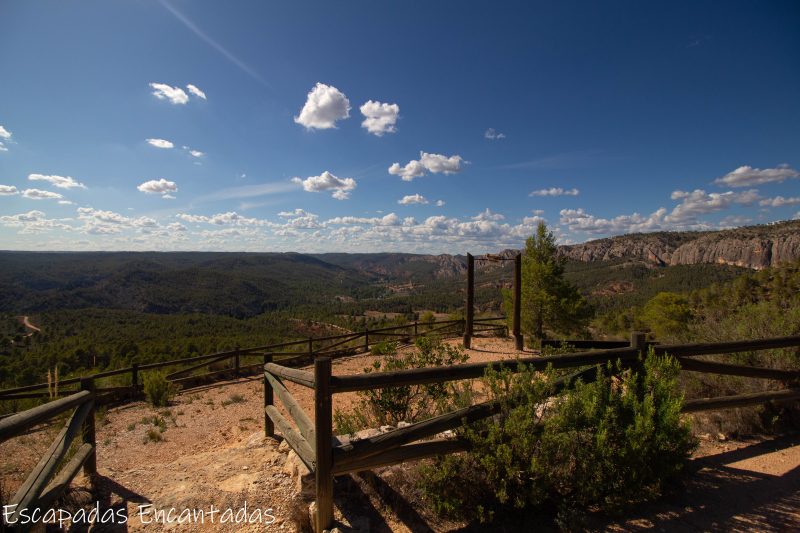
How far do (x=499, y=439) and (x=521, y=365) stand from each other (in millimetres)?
619

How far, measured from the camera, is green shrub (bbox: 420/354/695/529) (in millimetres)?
2701

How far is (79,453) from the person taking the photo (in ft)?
12.3

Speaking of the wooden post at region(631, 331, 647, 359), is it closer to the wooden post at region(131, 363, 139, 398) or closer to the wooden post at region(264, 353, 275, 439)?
the wooden post at region(264, 353, 275, 439)

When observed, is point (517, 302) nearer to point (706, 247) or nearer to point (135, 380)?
point (135, 380)

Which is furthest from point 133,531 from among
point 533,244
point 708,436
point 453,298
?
point 453,298

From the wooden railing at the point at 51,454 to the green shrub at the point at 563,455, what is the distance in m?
2.87

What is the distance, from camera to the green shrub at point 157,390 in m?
8.57

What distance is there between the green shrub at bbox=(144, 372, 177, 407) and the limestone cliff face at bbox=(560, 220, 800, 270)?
83.5 m

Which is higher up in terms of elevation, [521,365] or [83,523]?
[521,365]

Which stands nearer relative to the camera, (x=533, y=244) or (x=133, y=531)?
(x=133, y=531)

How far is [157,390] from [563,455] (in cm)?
935

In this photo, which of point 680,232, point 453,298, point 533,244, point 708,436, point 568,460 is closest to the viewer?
point 568,460

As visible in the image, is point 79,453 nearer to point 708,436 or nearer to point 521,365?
point 521,365

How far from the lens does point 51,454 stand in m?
3.09
